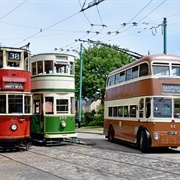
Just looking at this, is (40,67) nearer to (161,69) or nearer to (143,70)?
(143,70)

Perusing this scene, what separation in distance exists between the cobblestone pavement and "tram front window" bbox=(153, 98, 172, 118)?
268cm

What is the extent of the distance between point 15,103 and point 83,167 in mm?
6276

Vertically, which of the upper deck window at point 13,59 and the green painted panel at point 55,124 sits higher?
the upper deck window at point 13,59

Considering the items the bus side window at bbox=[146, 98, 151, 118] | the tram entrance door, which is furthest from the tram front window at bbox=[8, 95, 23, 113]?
the bus side window at bbox=[146, 98, 151, 118]

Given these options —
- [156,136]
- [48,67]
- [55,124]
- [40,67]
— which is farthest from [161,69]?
[40,67]

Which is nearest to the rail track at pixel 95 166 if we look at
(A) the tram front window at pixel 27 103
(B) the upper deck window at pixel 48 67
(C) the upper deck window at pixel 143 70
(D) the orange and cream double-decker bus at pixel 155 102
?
(A) the tram front window at pixel 27 103

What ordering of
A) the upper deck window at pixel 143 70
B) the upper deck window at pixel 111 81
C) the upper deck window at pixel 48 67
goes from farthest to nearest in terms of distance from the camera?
the upper deck window at pixel 111 81, the upper deck window at pixel 48 67, the upper deck window at pixel 143 70

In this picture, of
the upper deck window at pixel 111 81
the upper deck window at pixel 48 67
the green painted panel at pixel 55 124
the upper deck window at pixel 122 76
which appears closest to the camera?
the green painted panel at pixel 55 124

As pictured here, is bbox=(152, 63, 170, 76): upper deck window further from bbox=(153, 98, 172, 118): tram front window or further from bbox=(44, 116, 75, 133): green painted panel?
bbox=(44, 116, 75, 133): green painted panel

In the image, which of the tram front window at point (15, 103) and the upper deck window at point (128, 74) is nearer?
the tram front window at point (15, 103)

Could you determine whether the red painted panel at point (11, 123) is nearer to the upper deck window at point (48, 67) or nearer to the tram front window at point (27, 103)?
the tram front window at point (27, 103)

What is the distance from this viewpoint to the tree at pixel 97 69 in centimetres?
5162

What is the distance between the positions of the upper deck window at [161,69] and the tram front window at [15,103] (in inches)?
242

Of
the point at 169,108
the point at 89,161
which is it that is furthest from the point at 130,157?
the point at 169,108
